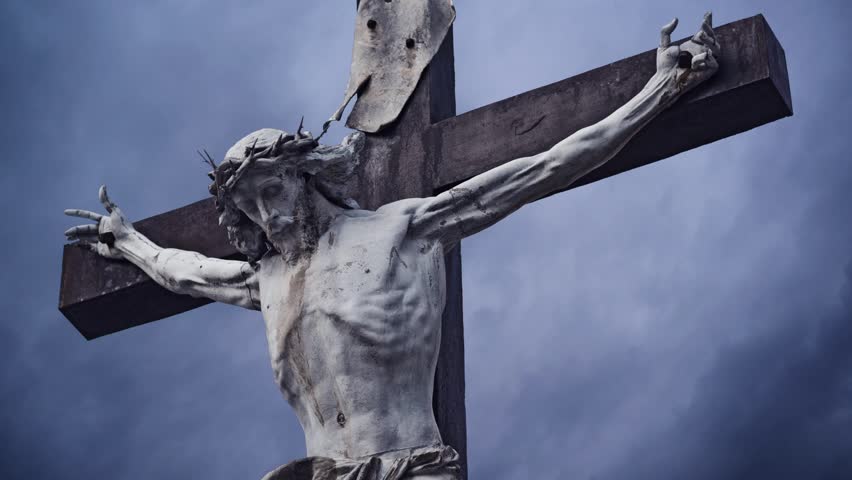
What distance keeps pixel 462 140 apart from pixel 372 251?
73 centimetres

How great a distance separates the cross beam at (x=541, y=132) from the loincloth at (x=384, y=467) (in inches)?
44.0

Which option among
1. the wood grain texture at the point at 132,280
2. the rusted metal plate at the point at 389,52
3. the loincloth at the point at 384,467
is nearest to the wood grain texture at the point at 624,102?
the rusted metal plate at the point at 389,52

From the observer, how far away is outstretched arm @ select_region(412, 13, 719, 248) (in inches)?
225

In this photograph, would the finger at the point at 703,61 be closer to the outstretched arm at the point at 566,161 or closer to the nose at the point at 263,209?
the outstretched arm at the point at 566,161

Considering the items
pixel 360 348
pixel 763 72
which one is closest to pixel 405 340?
pixel 360 348

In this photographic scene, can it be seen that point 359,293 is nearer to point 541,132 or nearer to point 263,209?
point 263,209

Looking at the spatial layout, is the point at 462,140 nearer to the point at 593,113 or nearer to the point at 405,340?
the point at 593,113

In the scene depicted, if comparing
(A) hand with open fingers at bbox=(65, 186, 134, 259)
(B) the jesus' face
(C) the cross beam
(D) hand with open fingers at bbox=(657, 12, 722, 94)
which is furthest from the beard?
(D) hand with open fingers at bbox=(657, 12, 722, 94)

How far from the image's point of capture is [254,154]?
5691 mm

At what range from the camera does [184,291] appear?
6.39m

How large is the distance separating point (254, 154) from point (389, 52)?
40.0 inches

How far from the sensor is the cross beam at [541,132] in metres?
5.73

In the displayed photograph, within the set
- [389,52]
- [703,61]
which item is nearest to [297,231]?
[389,52]

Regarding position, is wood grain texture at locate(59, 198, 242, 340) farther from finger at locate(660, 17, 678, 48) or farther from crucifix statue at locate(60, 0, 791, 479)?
finger at locate(660, 17, 678, 48)
